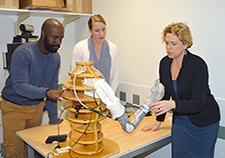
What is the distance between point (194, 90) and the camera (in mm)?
1588

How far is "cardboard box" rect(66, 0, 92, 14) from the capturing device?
2.87 metres

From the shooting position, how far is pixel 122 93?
112 inches

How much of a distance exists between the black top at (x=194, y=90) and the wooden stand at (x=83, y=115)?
0.50 metres

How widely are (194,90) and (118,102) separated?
595 mm

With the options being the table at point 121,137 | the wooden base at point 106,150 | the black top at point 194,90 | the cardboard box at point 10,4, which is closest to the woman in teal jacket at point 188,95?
the black top at point 194,90

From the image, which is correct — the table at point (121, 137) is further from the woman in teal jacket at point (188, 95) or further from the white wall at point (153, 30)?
the white wall at point (153, 30)

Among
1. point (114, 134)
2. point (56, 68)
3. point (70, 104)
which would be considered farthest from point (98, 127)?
point (56, 68)

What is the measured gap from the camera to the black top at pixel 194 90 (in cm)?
154

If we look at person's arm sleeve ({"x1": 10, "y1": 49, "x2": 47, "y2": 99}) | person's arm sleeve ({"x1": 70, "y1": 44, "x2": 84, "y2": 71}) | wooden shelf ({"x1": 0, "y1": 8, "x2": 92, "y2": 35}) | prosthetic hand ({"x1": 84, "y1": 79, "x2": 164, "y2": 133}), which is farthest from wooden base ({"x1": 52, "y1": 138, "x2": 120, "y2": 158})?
wooden shelf ({"x1": 0, "y1": 8, "x2": 92, "y2": 35})

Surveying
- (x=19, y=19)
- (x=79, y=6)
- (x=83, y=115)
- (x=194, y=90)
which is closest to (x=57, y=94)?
(x=83, y=115)

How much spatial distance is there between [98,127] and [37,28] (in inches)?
78.4

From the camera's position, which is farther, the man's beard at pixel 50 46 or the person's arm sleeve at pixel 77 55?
the person's arm sleeve at pixel 77 55

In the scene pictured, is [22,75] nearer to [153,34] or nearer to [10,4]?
[10,4]

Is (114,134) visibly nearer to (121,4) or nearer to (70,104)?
(70,104)
